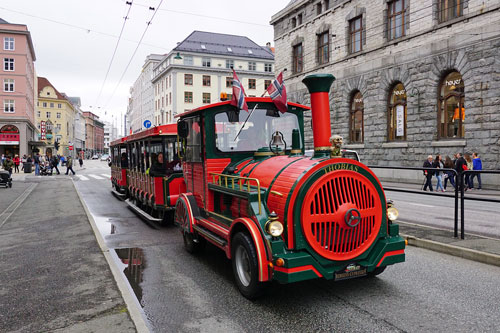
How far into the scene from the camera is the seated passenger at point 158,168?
1038 cm

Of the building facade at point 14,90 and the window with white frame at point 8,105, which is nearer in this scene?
the building facade at point 14,90

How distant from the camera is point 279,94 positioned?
6160mm

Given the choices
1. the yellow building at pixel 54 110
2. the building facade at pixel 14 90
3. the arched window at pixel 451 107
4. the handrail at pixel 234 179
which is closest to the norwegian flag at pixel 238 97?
the handrail at pixel 234 179

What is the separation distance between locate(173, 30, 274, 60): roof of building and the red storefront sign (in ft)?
86.5

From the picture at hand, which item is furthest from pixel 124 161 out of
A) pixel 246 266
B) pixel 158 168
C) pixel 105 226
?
pixel 246 266

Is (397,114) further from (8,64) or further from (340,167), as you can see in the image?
(8,64)

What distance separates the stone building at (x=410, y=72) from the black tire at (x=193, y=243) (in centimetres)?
1543

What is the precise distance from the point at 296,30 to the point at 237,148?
88.6 feet

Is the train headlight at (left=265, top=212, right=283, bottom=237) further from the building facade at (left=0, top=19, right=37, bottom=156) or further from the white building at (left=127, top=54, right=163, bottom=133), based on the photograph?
the white building at (left=127, top=54, right=163, bottom=133)

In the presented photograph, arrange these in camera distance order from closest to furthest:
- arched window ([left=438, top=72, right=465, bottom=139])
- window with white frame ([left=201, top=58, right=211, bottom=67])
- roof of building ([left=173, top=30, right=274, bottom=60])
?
arched window ([left=438, top=72, right=465, bottom=139]) < roof of building ([left=173, top=30, right=274, bottom=60]) < window with white frame ([left=201, top=58, right=211, bottom=67])

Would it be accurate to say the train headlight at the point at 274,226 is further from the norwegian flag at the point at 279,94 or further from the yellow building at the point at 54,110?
the yellow building at the point at 54,110

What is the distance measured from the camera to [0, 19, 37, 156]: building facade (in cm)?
5212

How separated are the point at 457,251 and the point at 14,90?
2355 inches

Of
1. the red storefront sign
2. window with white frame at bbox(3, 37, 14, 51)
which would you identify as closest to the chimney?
the red storefront sign
